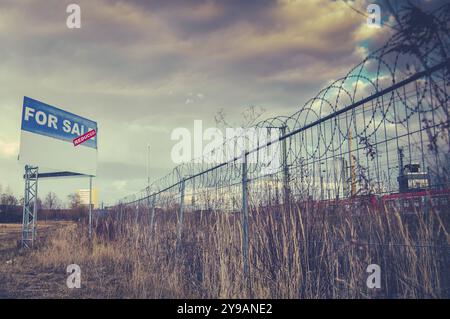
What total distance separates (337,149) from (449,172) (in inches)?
42.0

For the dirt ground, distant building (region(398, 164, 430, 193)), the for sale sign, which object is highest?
the for sale sign

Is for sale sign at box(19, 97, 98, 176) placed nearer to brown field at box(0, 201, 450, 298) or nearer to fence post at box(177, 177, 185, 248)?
brown field at box(0, 201, 450, 298)

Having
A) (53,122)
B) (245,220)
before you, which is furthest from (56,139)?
(245,220)

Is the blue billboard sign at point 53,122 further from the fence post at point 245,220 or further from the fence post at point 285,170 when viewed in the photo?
the fence post at point 285,170

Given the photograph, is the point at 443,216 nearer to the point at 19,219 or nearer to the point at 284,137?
the point at 284,137

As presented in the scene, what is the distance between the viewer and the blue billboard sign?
1471 cm

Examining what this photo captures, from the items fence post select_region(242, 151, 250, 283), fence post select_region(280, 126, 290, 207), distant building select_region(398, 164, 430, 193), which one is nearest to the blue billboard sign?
fence post select_region(242, 151, 250, 283)

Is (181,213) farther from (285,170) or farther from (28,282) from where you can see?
(285,170)

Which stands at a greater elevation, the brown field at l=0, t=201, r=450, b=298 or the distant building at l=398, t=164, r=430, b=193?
the distant building at l=398, t=164, r=430, b=193

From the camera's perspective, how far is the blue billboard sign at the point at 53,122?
579 inches

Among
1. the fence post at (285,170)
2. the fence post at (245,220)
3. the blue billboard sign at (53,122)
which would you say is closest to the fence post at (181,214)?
the fence post at (245,220)

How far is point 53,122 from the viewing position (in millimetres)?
16203

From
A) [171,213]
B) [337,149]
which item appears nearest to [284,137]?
[337,149]

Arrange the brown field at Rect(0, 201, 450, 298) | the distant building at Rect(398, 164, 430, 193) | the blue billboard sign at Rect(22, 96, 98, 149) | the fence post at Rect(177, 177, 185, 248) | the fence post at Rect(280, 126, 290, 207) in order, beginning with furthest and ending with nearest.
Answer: the blue billboard sign at Rect(22, 96, 98, 149), the fence post at Rect(177, 177, 185, 248), the fence post at Rect(280, 126, 290, 207), the brown field at Rect(0, 201, 450, 298), the distant building at Rect(398, 164, 430, 193)
